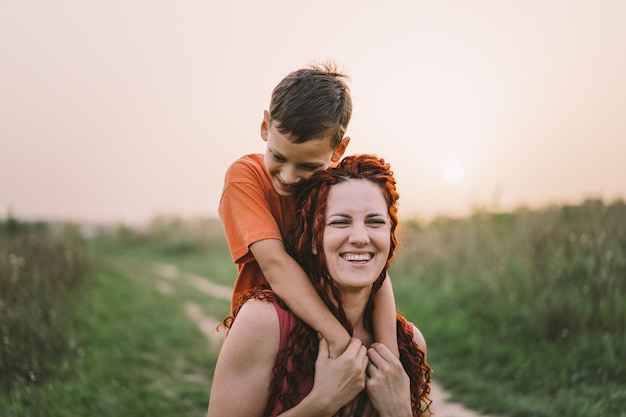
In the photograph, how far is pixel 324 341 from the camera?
2484 mm

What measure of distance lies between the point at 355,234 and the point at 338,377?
60 centimetres

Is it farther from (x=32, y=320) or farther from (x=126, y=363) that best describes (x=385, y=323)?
(x=126, y=363)

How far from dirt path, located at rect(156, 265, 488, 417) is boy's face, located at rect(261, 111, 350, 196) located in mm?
1300

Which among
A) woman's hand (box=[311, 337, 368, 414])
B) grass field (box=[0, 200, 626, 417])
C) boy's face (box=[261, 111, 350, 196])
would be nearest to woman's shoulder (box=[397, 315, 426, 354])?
woman's hand (box=[311, 337, 368, 414])

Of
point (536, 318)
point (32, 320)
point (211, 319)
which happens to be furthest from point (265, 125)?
point (211, 319)

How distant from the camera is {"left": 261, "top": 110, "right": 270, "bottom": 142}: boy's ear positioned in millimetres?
3084

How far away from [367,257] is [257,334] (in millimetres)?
577

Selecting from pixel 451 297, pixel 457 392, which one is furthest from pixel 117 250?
pixel 457 392

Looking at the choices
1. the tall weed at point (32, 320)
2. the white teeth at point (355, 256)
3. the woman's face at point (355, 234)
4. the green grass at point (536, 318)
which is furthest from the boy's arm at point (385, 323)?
the tall weed at point (32, 320)

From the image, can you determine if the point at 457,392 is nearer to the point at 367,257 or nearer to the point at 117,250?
the point at 367,257

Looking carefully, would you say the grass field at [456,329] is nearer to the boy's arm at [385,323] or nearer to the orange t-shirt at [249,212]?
the boy's arm at [385,323]

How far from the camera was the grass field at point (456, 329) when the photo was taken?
4938 mm

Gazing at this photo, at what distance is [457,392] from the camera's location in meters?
5.49

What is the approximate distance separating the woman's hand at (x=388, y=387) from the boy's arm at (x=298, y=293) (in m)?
0.18
